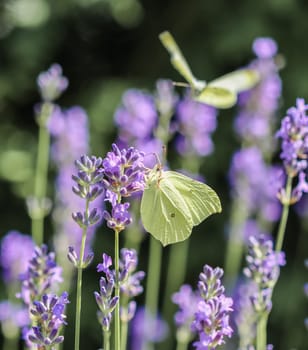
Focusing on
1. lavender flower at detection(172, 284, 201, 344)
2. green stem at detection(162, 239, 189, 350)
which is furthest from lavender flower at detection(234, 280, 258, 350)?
green stem at detection(162, 239, 189, 350)

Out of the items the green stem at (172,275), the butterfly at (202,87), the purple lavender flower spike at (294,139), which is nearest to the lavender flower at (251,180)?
the green stem at (172,275)

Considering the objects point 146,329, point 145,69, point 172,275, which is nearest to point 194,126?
point 146,329

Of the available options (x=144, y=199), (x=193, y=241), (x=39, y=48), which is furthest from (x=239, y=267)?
(x=144, y=199)

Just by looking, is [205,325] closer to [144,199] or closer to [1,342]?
[144,199]

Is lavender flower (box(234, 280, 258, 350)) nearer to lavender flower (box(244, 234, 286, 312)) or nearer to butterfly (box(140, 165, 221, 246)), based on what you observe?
lavender flower (box(244, 234, 286, 312))

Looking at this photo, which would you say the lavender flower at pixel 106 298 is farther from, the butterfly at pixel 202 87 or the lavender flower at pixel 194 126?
the lavender flower at pixel 194 126

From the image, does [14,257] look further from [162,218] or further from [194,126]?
[162,218]
